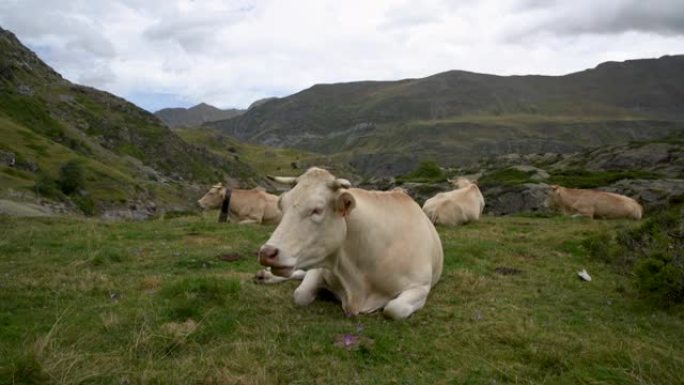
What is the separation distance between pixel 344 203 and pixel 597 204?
68.4 ft

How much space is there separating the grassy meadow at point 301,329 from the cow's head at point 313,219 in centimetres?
98

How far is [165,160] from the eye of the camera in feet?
447

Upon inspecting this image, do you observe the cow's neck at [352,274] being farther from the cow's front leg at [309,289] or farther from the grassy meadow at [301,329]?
the cow's front leg at [309,289]

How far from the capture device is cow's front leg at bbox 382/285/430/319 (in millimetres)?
7309

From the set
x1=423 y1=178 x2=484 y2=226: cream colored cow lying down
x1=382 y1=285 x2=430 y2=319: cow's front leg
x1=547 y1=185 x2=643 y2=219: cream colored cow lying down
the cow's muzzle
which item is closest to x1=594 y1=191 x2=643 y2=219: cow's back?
x1=547 y1=185 x2=643 y2=219: cream colored cow lying down

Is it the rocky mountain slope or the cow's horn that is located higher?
the cow's horn

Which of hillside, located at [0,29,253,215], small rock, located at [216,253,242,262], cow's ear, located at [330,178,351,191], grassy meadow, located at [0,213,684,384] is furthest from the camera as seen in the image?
Answer: hillside, located at [0,29,253,215]

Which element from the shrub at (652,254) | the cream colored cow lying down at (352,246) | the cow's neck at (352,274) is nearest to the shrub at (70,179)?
the shrub at (652,254)

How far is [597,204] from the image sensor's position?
24.3 m

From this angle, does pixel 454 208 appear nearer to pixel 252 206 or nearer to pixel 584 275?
pixel 252 206

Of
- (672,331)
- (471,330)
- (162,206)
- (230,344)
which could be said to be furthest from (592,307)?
(162,206)

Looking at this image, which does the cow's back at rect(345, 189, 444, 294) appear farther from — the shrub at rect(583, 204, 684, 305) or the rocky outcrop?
the rocky outcrop

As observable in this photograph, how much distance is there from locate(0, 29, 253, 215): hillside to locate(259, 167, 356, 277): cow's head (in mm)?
35600

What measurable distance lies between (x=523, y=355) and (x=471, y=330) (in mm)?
966
